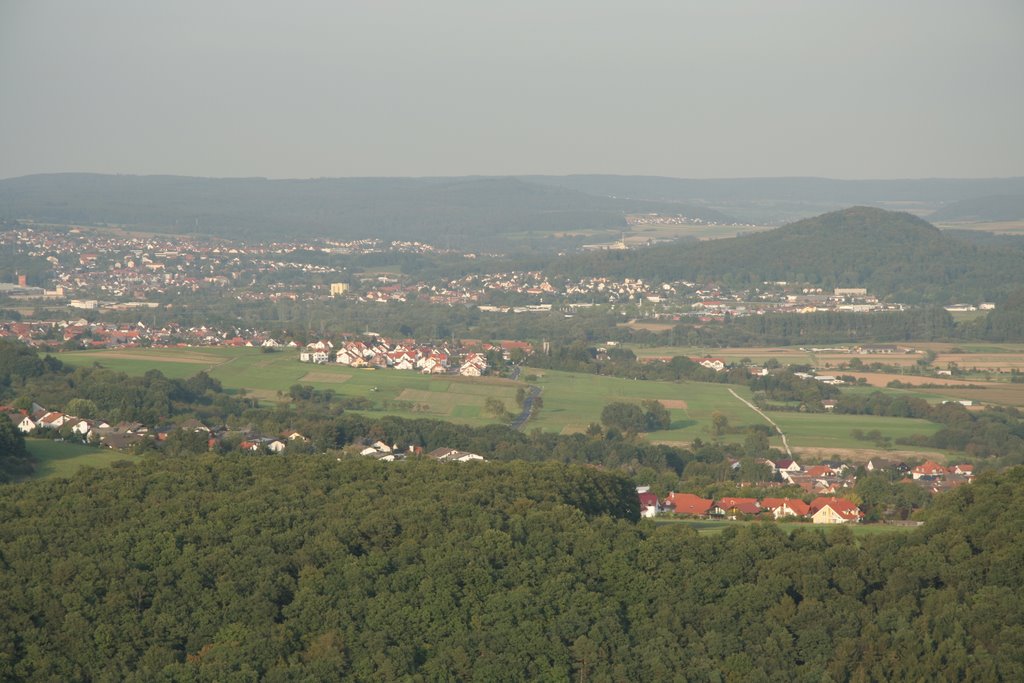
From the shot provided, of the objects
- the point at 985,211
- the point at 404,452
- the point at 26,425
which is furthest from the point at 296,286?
the point at 985,211

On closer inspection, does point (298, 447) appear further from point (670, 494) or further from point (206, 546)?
point (206, 546)

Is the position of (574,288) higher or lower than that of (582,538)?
lower

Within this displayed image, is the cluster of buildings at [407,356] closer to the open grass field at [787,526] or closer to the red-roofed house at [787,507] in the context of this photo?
the red-roofed house at [787,507]

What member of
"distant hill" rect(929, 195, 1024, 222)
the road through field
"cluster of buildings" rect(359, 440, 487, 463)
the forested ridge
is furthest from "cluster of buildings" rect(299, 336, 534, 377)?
"distant hill" rect(929, 195, 1024, 222)

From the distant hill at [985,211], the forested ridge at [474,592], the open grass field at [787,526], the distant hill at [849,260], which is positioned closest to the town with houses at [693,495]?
the open grass field at [787,526]

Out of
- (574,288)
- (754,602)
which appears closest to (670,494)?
(754,602)

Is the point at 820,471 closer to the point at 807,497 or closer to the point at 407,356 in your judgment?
the point at 807,497

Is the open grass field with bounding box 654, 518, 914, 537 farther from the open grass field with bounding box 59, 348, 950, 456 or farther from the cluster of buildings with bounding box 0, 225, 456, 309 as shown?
the cluster of buildings with bounding box 0, 225, 456, 309

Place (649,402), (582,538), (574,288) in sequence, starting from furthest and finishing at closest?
(574,288) → (649,402) → (582,538)
